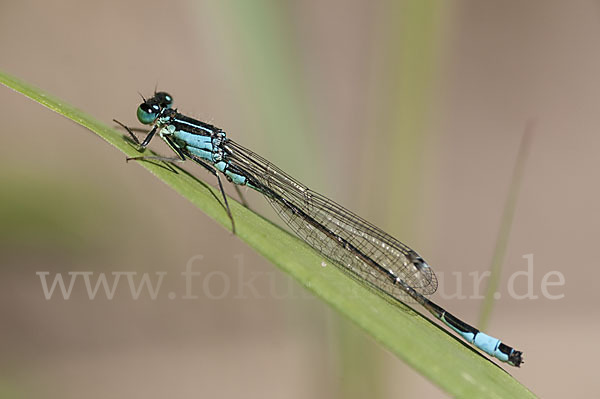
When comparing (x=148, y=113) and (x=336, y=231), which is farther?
(x=336, y=231)

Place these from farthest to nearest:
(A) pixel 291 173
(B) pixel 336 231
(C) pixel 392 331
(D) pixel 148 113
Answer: (B) pixel 336 231 → (D) pixel 148 113 → (A) pixel 291 173 → (C) pixel 392 331

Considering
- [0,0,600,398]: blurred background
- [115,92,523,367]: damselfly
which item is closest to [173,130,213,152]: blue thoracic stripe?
[115,92,523,367]: damselfly

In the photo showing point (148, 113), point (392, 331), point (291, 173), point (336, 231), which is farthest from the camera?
point (336, 231)

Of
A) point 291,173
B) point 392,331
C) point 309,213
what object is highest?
point 309,213

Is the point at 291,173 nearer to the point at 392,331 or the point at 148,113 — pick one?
the point at 148,113

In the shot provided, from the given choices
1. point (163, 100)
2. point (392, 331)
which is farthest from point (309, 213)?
point (392, 331)

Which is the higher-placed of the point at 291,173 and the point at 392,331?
the point at 291,173

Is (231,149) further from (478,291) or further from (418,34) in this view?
(478,291)
